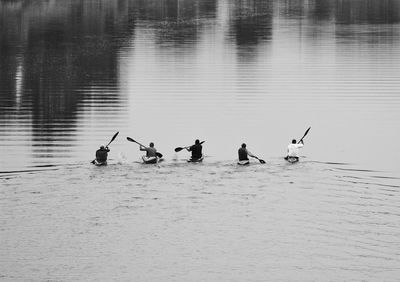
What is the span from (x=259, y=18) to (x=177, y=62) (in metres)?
43.0

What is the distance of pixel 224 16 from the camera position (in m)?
143

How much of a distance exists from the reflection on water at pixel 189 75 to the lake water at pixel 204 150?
→ 0.27m

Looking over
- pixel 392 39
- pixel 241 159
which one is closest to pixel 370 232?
pixel 241 159

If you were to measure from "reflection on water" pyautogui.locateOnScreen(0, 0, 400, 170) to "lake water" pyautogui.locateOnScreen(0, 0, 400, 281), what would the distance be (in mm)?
274

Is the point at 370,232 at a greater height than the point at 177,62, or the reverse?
the point at 177,62

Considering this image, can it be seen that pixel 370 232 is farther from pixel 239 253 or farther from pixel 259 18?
pixel 259 18

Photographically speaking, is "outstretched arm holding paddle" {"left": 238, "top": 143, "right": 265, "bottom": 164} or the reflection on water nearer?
"outstretched arm holding paddle" {"left": 238, "top": 143, "right": 265, "bottom": 164}

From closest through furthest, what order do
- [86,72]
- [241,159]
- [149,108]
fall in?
1. [241,159]
2. [149,108]
3. [86,72]

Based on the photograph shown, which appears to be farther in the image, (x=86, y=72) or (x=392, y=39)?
(x=392, y=39)

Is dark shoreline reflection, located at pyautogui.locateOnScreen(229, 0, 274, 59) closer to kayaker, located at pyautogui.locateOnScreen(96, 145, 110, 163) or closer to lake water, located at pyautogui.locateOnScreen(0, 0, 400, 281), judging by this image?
lake water, located at pyautogui.locateOnScreen(0, 0, 400, 281)

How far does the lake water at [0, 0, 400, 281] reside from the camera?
39.1m

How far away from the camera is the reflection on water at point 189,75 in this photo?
67250 mm

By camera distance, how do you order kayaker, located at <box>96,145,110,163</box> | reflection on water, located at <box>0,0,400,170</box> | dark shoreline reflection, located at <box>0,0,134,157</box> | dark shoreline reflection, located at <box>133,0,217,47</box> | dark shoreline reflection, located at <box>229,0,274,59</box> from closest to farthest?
kayaker, located at <box>96,145,110,163</box> → reflection on water, located at <box>0,0,400,170</box> → dark shoreline reflection, located at <box>0,0,134,157</box> → dark shoreline reflection, located at <box>229,0,274,59</box> → dark shoreline reflection, located at <box>133,0,217,47</box>

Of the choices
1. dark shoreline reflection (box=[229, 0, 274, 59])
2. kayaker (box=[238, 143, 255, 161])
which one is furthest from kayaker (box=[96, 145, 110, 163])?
dark shoreline reflection (box=[229, 0, 274, 59])
